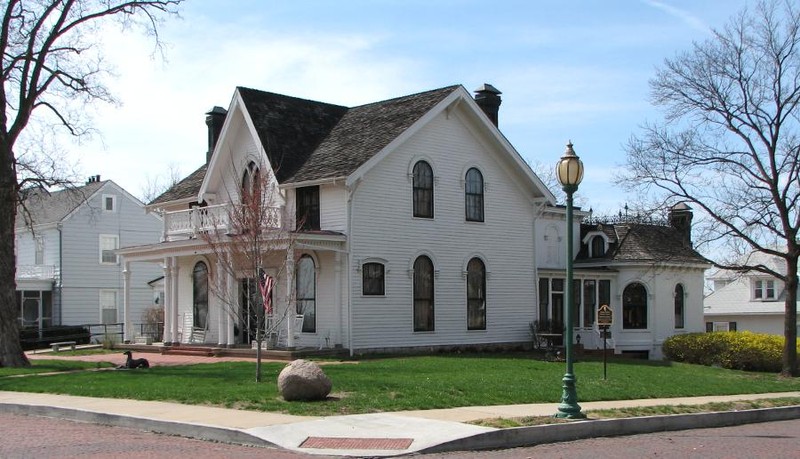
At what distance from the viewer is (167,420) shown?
14086 millimetres

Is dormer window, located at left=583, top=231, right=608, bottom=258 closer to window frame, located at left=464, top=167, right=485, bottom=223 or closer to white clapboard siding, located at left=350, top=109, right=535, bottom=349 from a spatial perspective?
white clapboard siding, located at left=350, top=109, right=535, bottom=349

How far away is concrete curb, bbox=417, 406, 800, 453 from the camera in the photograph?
13.0 metres

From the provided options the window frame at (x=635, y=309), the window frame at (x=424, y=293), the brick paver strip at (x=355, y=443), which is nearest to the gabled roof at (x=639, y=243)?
the window frame at (x=635, y=309)

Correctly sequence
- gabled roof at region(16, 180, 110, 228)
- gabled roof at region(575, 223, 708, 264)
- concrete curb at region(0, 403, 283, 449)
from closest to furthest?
concrete curb at region(0, 403, 283, 449) < gabled roof at region(575, 223, 708, 264) < gabled roof at region(16, 180, 110, 228)

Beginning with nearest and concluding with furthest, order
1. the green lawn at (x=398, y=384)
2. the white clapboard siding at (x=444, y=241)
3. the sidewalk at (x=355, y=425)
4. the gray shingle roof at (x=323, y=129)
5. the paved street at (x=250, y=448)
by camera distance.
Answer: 1. the paved street at (x=250, y=448)
2. the sidewalk at (x=355, y=425)
3. the green lawn at (x=398, y=384)
4. the white clapboard siding at (x=444, y=241)
5. the gray shingle roof at (x=323, y=129)

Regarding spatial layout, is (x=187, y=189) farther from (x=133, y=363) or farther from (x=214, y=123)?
(x=133, y=363)

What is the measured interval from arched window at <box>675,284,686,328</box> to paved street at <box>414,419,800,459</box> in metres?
22.2

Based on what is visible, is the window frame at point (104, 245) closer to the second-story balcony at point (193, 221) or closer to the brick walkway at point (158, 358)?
the brick walkway at point (158, 358)

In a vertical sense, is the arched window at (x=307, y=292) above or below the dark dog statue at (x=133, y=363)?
above

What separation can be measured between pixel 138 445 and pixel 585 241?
28293mm

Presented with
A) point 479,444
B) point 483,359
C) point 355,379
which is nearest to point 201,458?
point 479,444

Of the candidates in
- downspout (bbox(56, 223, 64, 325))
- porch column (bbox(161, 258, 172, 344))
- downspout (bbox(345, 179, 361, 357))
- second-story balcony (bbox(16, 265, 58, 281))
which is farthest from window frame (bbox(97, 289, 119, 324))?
downspout (bbox(345, 179, 361, 357))

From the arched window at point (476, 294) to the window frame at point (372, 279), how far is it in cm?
404

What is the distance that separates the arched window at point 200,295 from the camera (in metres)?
33.2
